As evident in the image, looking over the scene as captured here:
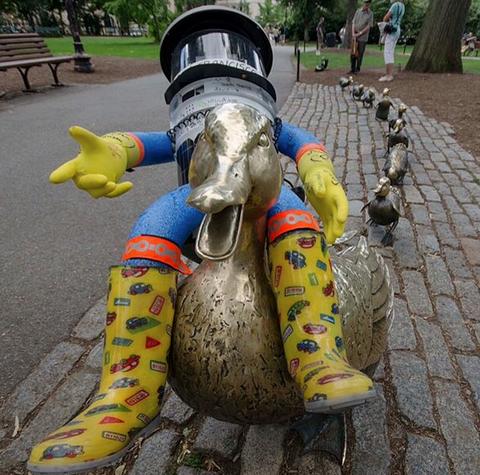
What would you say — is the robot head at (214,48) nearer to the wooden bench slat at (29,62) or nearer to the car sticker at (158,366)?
the car sticker at (158,366)

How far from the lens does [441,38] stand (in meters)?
11.4

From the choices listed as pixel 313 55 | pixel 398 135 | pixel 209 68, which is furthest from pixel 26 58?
pixel 313 55

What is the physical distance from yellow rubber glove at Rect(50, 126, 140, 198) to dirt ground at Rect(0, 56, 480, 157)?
5442 millimetres

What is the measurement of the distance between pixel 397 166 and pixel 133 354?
3602 mm

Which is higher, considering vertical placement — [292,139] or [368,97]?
[292,139]

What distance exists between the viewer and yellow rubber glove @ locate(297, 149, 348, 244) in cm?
135

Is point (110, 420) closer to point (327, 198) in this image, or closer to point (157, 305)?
point (157, 305)

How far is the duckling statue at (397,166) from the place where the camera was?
3.96 meters

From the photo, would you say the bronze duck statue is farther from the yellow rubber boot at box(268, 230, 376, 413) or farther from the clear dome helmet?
the clear dome helmet

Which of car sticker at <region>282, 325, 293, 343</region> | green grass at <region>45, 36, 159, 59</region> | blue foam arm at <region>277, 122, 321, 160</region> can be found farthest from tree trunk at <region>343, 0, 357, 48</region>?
car sticker at <region>282, 325, 293, 343</region>

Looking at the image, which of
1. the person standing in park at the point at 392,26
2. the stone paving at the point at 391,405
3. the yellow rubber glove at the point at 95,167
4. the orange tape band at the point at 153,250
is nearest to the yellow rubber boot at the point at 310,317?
the orange tape band at the point at 153,250

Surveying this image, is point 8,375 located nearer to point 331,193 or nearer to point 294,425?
point 294,425

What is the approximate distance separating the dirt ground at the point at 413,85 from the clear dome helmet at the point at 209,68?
188 inches

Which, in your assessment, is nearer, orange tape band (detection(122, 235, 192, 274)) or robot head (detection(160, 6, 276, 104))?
orange tape band (detection(122, 235, 192, 274))
